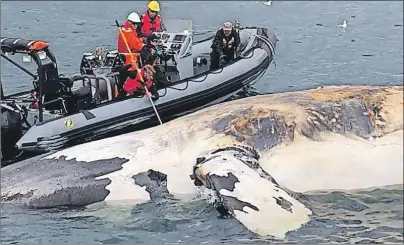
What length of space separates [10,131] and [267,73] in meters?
8.21

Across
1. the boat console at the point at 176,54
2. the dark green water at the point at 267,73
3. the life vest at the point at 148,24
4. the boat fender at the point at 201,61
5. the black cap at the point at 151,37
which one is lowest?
the dark green water at the point at 267,73

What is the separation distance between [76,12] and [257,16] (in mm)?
5541

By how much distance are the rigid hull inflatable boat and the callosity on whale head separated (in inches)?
129

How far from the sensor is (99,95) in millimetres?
12773

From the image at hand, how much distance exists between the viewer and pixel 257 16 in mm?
23312

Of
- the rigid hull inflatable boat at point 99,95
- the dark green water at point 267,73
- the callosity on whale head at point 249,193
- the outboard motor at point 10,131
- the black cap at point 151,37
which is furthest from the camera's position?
the black cap at point 151,37

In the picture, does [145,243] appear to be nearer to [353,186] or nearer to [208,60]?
[353,186]

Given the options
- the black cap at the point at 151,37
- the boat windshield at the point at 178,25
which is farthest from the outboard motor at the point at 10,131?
the boat windshield at the point at 178,25

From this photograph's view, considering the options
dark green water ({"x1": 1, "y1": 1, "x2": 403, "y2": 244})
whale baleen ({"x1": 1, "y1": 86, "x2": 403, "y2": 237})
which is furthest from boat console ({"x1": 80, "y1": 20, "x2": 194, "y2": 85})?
whale baleen ({"x1": 1, "y1": 86, "x2": 403, "y2": 237})

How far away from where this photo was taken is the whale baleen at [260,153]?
30.5 feet

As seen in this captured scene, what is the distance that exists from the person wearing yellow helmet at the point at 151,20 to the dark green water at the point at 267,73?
3640 millimetres

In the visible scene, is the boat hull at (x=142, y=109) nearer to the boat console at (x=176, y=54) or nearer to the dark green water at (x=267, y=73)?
the boat console at (x=176, y=54)

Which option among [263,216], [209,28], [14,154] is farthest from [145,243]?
[209,28]

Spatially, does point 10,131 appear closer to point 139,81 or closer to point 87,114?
point 87,114
